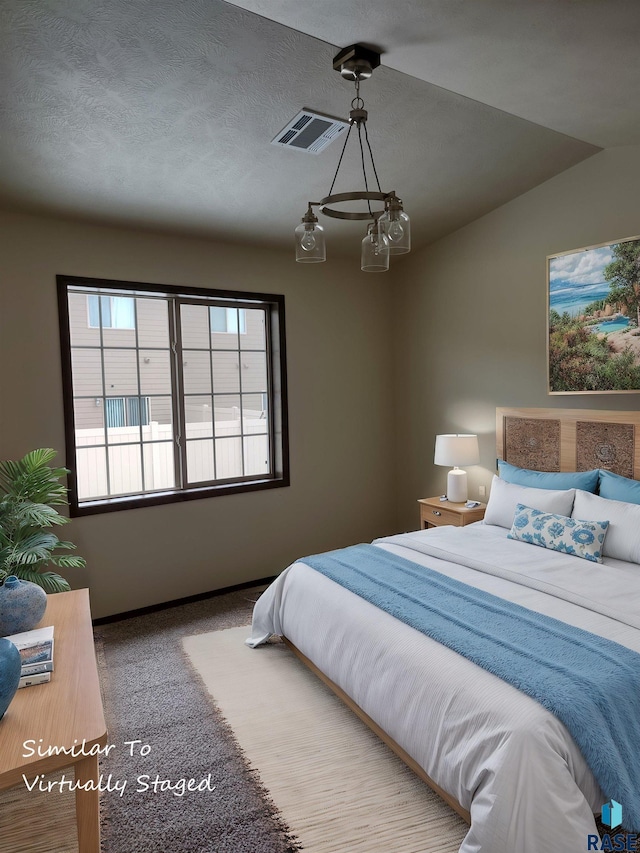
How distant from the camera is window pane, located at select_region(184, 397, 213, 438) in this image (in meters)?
4.04

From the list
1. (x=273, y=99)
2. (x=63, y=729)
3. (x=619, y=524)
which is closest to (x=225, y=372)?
(x=273, y=99)

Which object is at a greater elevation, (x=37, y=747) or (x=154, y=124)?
(x=154, y=124)

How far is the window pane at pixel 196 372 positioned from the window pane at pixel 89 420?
0.61 metres

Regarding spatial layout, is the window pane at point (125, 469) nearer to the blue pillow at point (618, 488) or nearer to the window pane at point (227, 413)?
the window pane at point (227, 413)

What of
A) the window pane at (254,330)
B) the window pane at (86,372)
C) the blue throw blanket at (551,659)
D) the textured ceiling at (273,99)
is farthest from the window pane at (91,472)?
the blue throw blanket at (551,659)

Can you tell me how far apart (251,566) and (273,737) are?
73.2 inches

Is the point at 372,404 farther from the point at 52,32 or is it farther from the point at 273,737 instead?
the point at 52,32

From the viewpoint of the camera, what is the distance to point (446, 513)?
13.1 ft

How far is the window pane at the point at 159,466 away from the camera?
154 inches

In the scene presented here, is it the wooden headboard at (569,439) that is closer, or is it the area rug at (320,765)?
the area rug at (320,765)

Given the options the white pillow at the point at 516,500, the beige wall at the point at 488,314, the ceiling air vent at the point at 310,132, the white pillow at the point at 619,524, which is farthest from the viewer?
the beige wall at the point at 488,314

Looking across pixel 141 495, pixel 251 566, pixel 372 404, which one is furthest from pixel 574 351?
pixel 141 495

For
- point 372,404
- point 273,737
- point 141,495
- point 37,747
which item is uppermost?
point 372,404

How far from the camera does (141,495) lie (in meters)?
3.85
